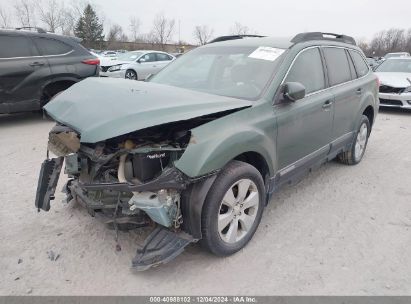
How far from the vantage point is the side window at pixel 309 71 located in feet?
11.9

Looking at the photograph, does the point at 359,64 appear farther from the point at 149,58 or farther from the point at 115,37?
the point at 115,37

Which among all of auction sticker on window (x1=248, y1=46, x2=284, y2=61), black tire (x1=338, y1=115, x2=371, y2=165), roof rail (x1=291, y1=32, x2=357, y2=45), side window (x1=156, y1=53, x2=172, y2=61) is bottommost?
black tire (x1=338, y1=115, x2=371, y2=165)

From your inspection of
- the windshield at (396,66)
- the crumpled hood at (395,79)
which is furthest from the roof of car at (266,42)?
the windshield at (396,66)

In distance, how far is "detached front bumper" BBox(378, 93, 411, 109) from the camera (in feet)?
31.3

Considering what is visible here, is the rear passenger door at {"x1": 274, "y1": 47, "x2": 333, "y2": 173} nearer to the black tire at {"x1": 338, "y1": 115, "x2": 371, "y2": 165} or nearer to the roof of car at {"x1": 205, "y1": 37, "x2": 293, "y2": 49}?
the roof of car at {"x1": 205, "y1": 37, "x2": 293, "y2": 49}

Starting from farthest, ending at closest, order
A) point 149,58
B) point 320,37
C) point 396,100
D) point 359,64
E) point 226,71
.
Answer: point 149,58 → point 396,100 → point 359,64 → point 320,37 → point 226,71

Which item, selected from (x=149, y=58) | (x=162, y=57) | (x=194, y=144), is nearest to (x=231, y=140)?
(x=194, y=144)

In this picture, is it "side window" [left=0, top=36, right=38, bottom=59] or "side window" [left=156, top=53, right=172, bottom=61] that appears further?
"side window" [left=156, top=53, right=172, bottom=61]

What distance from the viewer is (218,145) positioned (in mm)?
2676

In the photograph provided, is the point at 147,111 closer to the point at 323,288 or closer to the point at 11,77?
the point at 323,288

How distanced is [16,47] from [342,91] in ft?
20.2

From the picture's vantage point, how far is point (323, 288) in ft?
8.78

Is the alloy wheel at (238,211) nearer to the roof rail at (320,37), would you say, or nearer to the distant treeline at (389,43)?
the roof rail at (320,37)

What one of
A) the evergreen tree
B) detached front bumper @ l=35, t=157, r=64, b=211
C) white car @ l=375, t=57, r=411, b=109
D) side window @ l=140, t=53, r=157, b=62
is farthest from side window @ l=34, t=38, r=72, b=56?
the evergreen tree
